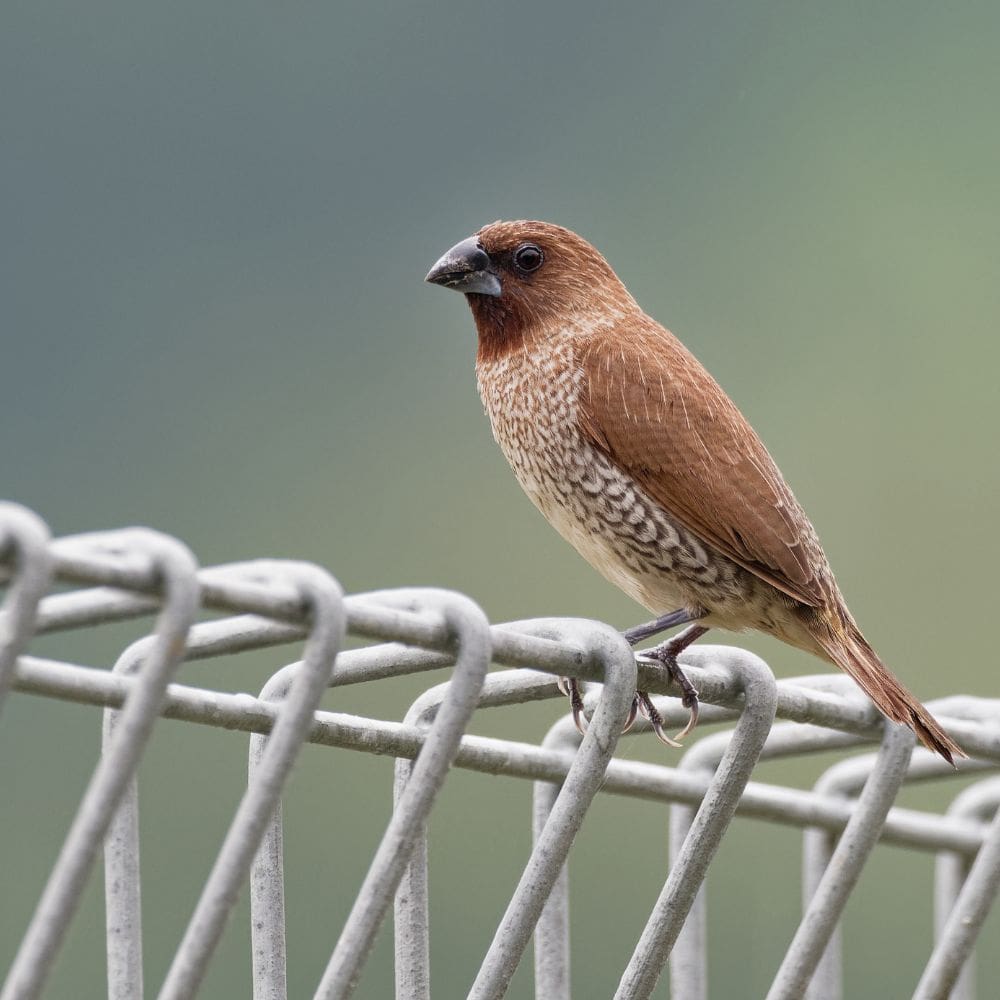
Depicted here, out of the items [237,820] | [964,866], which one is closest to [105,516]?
[964,866]

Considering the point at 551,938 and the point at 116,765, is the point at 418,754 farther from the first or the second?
the point at 116,765

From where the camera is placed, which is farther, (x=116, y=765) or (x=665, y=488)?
(x=665, y=488)

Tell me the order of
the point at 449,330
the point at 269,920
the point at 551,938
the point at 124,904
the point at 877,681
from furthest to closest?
the point at 449,330 → the point at 877,681 → the point at 551,938 → the point at 269,920 → the point at 124,904

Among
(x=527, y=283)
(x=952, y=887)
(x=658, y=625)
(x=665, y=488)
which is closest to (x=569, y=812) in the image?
(x=952, y=887)

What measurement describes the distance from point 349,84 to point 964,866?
26585mm

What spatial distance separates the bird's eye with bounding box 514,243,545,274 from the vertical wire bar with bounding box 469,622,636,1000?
2214 millimetres

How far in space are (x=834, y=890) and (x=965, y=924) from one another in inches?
10.9

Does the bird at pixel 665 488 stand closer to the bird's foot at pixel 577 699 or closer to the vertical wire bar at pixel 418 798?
the bird's foot at pixel 577 699

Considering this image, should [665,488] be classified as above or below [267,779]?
above

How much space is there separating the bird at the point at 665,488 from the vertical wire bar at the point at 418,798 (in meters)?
1.48

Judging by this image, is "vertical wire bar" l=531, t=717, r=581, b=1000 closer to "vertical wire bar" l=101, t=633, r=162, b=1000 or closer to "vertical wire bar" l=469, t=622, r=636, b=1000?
"vertical wire bar" l=469, t=622, r=636, b=1000

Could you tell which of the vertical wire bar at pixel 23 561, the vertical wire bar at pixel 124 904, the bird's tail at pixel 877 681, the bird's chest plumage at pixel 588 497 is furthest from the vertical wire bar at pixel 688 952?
the vertical wire bar at pixel 23 561

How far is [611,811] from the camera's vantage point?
41.1 ft

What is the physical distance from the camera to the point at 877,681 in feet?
8.32
